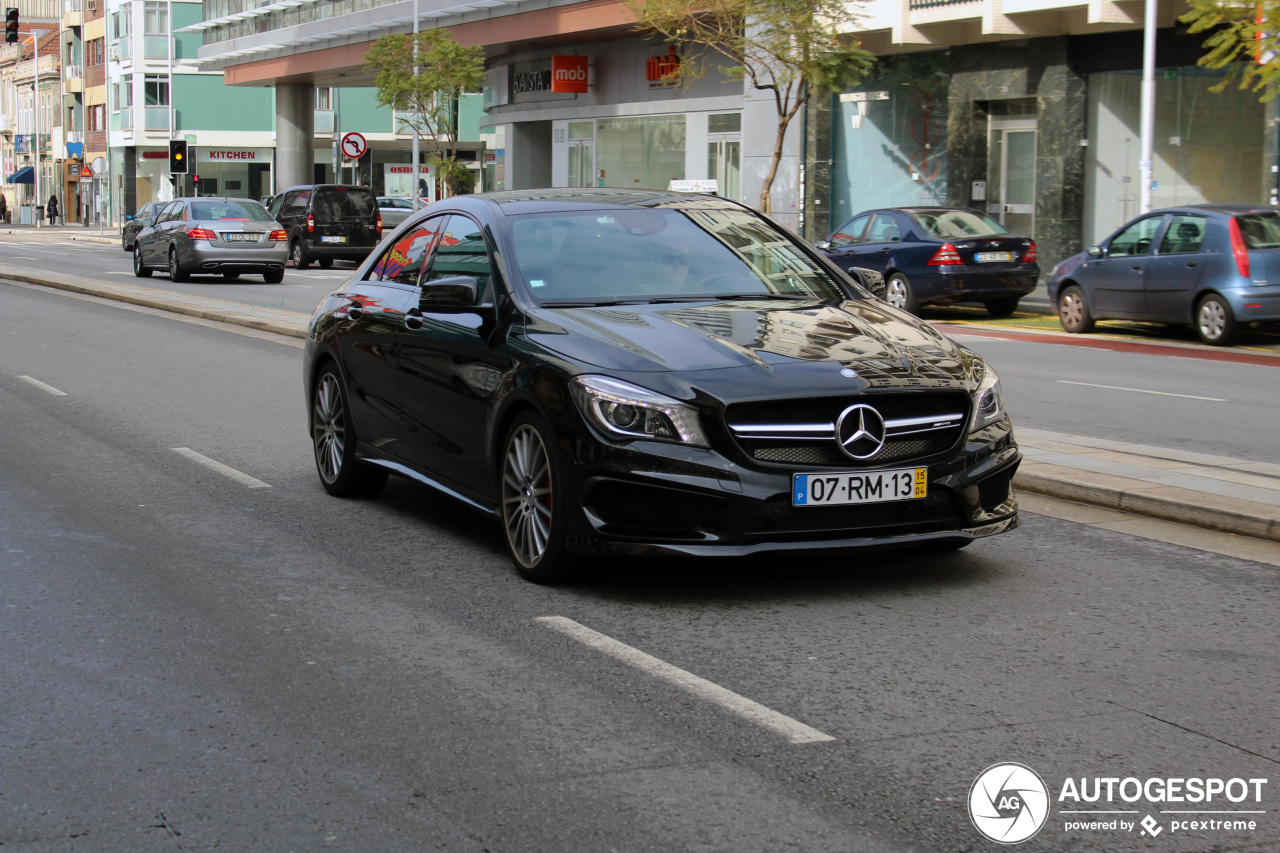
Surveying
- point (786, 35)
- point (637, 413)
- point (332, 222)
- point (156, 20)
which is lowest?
point (637, 413)

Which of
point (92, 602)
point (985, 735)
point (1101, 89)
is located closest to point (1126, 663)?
point (985, 735)

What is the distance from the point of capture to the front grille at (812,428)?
18.5 ft

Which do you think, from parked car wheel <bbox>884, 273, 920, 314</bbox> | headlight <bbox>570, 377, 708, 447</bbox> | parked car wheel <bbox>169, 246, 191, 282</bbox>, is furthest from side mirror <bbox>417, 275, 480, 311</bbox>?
parked car wheel <bbox>169, 246, 191, 282</bbox>

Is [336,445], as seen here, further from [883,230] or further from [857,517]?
[883,230]

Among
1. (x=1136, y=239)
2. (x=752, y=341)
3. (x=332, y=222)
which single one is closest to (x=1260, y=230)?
(x=1136, y=239)

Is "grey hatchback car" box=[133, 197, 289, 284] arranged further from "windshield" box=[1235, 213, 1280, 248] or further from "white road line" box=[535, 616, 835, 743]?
"white road line" box=[535, 616, 835, 743]

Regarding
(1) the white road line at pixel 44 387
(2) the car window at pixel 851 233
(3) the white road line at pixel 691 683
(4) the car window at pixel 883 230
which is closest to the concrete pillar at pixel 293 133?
(2) the car window at pixel 851 233

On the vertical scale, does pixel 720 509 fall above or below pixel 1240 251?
below

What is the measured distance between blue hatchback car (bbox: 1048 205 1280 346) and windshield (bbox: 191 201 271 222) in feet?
54.5

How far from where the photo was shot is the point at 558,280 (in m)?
6.72

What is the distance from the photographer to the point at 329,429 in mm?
8422

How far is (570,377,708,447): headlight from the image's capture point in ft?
18.5

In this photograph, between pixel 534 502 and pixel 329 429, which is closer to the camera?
pixel 534 502

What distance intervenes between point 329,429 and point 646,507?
126 inches
